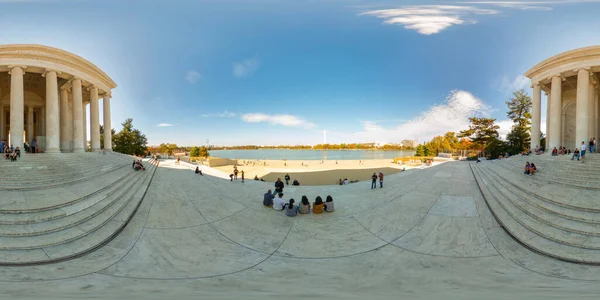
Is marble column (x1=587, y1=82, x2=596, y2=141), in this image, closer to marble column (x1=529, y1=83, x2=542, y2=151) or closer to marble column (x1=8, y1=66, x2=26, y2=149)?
marble column (x1=529, y1=83, x2=542, y2=151)

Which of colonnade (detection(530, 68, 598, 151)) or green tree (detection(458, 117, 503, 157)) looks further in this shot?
green tree (detection(458, 117, 503, 157))

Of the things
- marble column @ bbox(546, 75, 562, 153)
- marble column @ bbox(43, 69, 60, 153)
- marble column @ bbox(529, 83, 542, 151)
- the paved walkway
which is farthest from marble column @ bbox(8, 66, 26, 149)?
marble column @ bbox(529, 83, 542, 151)

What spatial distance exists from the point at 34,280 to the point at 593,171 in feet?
77.6

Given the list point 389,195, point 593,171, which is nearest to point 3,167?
point 389,195

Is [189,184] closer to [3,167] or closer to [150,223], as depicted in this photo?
[150,223]

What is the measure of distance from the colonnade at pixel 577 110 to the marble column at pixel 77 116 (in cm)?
4338

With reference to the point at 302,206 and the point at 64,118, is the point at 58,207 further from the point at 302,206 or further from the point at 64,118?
the point at 64,118

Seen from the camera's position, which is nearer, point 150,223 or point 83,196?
point 150,223

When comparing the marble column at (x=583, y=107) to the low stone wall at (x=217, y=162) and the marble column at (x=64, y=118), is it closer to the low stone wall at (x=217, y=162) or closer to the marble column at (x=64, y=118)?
the marble column at (x=64, y=118)

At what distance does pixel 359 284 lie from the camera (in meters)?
6.16

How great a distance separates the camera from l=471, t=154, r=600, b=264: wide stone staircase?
25.5ft

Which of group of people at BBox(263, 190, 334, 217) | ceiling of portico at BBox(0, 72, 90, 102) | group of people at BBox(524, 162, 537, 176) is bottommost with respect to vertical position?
Answer: group of people at BBox(263, 190, 334, 217)

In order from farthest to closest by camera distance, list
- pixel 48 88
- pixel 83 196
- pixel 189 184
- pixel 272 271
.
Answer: pixel 48 88, pixel 189 184, pixel 83 196, pixel 272 271

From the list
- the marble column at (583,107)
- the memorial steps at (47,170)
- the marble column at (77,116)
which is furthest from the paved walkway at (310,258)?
the marble column at (583,107)
